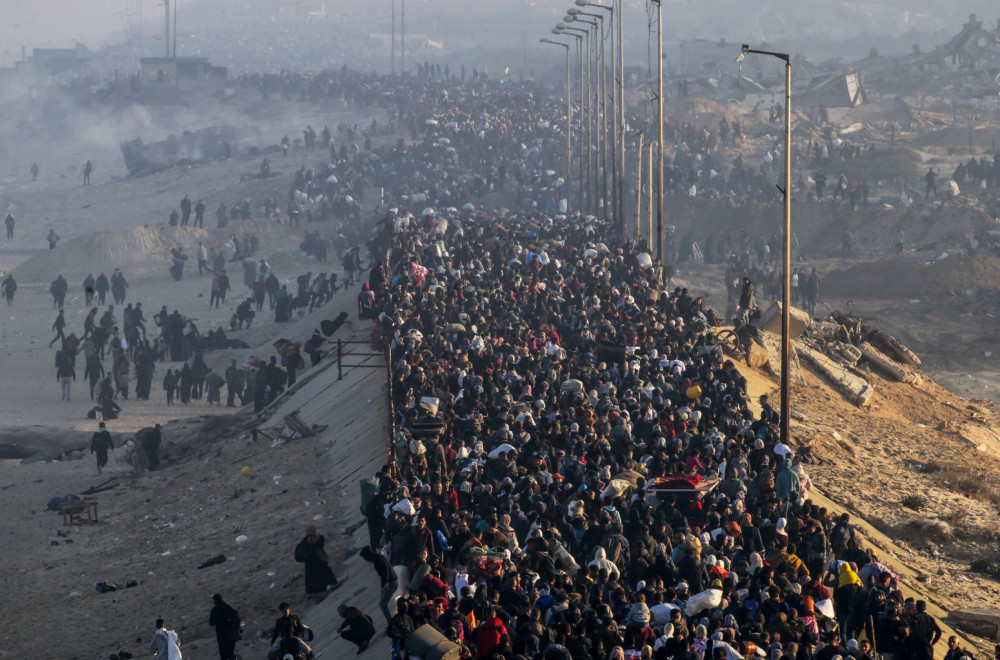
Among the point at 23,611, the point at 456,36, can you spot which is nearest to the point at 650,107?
the point at 23,611

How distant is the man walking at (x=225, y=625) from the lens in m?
13.8

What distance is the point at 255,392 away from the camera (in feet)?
89.5

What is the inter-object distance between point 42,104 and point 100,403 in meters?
75.9

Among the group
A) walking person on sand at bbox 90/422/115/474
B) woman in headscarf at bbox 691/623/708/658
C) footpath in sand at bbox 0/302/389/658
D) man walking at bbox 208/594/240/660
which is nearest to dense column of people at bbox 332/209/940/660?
woman in headscarf at bbox 691/623/708/658

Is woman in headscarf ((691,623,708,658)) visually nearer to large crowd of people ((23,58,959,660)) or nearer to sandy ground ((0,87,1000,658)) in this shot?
large crowd of people ((23,58,959,660))

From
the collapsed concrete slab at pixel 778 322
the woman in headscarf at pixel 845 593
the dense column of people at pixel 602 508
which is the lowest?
the woman in headscarf at pixel 845 593

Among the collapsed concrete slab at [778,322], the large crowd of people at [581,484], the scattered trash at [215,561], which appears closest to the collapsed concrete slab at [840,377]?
the collapsed concrete slab at [778,322]

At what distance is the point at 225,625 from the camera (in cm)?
1391

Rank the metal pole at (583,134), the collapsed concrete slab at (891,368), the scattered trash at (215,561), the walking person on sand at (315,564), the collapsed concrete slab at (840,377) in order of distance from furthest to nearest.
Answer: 1. the metal pole at (583,134)
2. the collapsed concrete slab at (891,368)
3. the collapsed concrete slab at (840,377)
4. the scattered trash at (215,561)
5. the walking person on sand at (315,564)

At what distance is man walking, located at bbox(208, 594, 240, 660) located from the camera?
45.4 feet

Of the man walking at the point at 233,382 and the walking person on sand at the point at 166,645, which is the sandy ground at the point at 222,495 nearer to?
the man walking at the point at 233,382

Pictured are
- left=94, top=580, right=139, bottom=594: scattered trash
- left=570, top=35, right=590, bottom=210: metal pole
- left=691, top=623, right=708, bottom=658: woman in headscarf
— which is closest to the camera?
left=691, top=623, right=708, bottom=658: woman in headscarf

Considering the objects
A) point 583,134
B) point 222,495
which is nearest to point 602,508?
point 222,495

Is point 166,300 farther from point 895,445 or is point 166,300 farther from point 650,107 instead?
point 650,107
